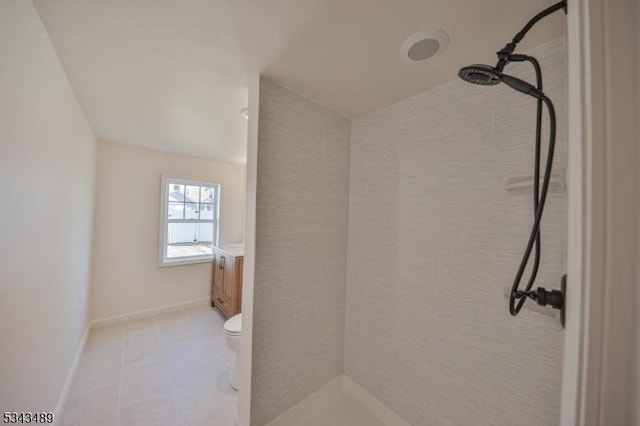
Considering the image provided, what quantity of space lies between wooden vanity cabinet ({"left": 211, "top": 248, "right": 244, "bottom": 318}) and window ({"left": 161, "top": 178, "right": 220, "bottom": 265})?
1.19 ft

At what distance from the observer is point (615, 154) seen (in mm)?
394

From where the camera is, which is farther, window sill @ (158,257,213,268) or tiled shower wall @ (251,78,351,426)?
window sill @ (158,257,213,268)

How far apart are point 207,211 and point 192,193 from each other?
1.12 feet

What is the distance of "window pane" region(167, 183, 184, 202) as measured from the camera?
3125 mm

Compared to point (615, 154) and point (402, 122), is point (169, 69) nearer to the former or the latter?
point (402, 122)

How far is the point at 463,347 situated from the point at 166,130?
2.97 metres

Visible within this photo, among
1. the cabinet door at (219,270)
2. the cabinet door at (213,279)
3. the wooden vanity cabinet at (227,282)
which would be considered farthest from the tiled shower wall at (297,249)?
the cabinet door at (213,279)

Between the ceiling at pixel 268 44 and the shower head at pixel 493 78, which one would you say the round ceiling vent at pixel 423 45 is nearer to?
the ceiling at pixel 268 44

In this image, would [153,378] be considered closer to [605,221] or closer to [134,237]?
[134,237]

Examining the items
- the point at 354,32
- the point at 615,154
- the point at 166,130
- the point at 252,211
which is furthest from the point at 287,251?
the point at 166,130

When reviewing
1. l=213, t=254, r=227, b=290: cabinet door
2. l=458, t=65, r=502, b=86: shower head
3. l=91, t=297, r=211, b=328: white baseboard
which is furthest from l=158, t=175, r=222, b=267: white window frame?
l=458, t=65, r=502, b=86: shower head

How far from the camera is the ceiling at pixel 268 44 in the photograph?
0.85m

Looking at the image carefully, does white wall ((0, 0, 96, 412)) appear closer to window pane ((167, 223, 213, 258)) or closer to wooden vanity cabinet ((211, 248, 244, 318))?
wooden vanity cabinet ((211, 248, 244, 318))

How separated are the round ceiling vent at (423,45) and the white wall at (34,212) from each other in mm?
1464
